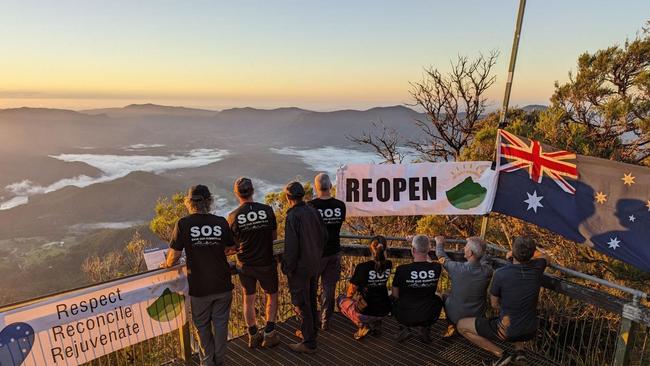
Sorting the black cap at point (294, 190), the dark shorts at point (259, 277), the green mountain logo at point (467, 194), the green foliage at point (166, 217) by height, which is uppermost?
the black cap at point (294, 190)

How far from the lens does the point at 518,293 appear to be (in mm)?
4078

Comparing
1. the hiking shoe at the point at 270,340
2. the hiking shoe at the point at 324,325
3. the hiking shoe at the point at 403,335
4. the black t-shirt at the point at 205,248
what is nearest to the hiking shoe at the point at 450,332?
the hiking shoe at the point at 403,335

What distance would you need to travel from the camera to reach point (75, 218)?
140 meters

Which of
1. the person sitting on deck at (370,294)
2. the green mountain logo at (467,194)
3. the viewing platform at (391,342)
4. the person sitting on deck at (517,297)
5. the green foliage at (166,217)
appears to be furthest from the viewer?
the green foliage at (166,217)

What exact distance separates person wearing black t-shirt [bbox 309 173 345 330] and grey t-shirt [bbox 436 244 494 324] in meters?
1.27

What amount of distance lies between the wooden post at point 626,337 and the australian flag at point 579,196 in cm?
99

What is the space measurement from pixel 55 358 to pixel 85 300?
55 centimetres

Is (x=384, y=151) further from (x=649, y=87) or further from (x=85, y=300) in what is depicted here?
(x=85, y=300)

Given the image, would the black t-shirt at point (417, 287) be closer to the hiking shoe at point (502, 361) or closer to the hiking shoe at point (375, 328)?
the hiking shoe at point (375, 328)

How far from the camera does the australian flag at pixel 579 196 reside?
4.61 metres

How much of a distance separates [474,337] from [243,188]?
2948 mm

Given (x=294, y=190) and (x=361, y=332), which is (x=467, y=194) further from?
(x=294, y=190)

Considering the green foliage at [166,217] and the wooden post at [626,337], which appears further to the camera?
the green foliage at [166,217]

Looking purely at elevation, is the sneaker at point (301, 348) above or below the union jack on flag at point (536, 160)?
below
